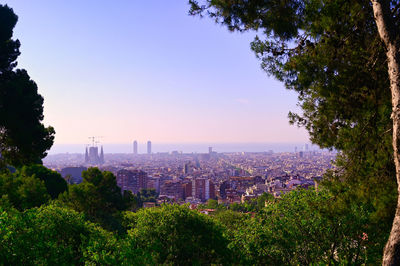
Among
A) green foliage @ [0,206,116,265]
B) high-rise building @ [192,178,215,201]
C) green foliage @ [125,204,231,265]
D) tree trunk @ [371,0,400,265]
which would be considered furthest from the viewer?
high-rise building @ [192,178,215,201]

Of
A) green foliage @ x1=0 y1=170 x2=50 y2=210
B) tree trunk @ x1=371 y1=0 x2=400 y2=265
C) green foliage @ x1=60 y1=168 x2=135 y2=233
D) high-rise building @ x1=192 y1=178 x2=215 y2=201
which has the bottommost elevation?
high-rise building @ x1=192 y1=178 x2=215 y2=201

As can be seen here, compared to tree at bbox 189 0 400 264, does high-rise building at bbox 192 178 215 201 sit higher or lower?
lower

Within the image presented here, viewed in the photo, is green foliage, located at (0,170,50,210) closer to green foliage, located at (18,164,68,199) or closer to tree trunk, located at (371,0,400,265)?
green foliage, located at (18,164,68,199)

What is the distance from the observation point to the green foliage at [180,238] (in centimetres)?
912

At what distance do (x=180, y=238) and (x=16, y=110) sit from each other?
6562 millimetres

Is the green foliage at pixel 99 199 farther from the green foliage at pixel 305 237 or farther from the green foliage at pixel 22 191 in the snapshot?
the green foliage at pixel 305 237

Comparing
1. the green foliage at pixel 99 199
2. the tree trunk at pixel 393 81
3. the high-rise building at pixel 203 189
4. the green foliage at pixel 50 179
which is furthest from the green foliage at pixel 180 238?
the high-rise building at pixel 203 189

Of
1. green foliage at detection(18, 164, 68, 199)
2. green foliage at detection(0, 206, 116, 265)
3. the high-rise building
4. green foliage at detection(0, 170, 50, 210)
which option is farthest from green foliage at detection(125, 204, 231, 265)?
the high-rise building

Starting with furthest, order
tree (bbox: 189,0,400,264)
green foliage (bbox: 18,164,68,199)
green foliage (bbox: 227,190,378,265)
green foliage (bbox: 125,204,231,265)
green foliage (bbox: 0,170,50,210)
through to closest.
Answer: green foliage (bbox: 18,164,68,199) < green foliage (bbox: 0,170,50,210) < green foliage (bbox: 125,204,231,265) < green foliage (bbox: 227,190,378,265) < tree (bbox: 189,0,400,264)

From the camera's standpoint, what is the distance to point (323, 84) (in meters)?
4.78

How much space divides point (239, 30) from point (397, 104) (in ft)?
9.15

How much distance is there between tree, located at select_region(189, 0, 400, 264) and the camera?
14.6 ft

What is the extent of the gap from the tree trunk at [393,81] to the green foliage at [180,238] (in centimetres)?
649

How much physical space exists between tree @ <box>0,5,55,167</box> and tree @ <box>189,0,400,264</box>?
24.3 feet
